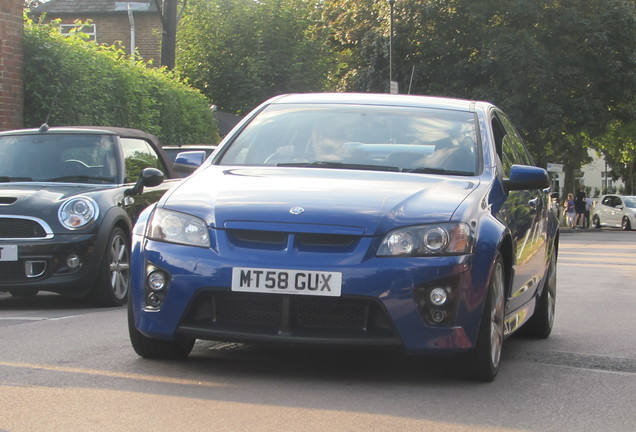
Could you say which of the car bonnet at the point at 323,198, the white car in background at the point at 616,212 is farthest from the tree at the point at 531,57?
the car bonnet at the point at 323,198

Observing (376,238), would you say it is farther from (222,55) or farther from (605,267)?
(222,55)

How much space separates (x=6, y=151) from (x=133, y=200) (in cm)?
127

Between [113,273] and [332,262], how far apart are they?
16.1ft

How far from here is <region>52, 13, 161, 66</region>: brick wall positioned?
5072cm

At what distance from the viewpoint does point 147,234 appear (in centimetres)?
607

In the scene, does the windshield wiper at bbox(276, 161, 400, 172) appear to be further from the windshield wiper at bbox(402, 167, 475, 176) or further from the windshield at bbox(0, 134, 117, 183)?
the windshield at bbox(0, 134, 117, 183)

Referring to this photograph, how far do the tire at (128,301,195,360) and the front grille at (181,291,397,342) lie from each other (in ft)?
1.68

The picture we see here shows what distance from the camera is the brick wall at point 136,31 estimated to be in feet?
166

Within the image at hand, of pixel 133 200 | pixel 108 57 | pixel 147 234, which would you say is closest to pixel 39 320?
pixel 133 200

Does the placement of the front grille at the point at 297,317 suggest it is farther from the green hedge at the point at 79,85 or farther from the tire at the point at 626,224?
the tire at the point at 626,224

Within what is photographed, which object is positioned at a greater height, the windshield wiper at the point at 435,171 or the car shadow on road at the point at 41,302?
the windshield wiper at the point at 435,171

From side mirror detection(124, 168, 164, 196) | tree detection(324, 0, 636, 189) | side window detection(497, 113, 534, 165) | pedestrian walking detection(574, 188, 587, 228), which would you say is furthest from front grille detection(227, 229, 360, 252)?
pedestrian walking detection(574, 188, 587, 228)

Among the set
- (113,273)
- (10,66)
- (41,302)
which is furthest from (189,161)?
(10,66)

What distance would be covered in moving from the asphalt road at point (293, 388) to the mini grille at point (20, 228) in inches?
64.8
